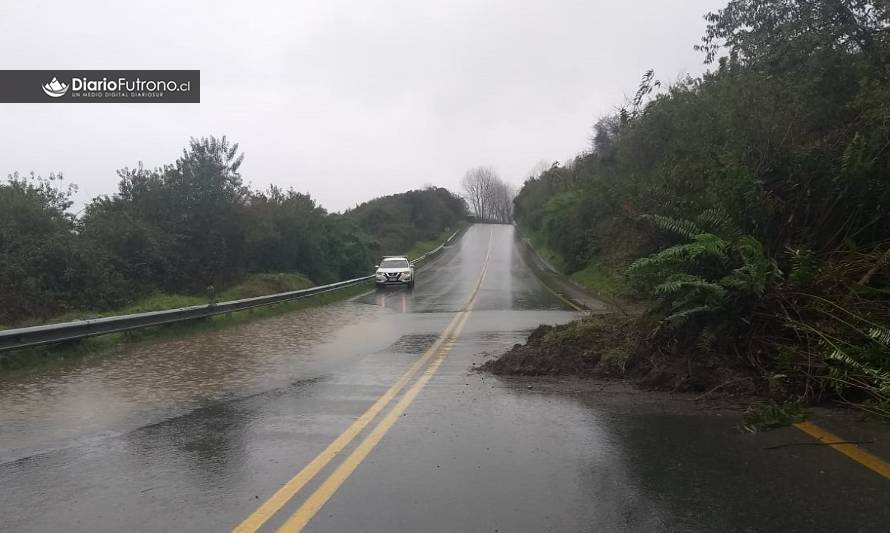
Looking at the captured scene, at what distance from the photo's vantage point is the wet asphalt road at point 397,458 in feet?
14.0

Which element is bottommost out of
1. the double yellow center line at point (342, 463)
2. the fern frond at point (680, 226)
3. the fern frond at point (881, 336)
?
the double yellow center line at point (342, 463)

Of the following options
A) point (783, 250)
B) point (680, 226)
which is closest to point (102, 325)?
point (680, 226)

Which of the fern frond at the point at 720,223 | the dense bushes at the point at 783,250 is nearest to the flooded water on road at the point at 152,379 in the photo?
the dense bushes at the point at 783,250

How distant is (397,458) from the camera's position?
552 cm

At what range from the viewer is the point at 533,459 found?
214 inches

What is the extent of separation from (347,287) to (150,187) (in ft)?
30.6

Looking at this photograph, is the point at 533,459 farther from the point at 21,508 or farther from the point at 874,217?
the point at 874,217

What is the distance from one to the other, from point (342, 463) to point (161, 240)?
2167 cm

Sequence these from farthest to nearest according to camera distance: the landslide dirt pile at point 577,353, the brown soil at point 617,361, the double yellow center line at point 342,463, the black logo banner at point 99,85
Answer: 1. the black logo banner at point 99,85
2. the landslide dirt pile at point 577,353
3. the brown soil at point 617,361
4. the double yellow center line at point 342,463

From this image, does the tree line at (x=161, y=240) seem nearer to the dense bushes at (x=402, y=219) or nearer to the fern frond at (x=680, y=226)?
the fern frond at (x=680, y=226)

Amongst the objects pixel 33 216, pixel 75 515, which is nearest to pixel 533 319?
pixel 75 515

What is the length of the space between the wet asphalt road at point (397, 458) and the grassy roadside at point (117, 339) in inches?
24.8

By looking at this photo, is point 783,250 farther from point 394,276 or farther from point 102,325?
point 394,276

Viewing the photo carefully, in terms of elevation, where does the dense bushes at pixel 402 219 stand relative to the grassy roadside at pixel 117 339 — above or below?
above
